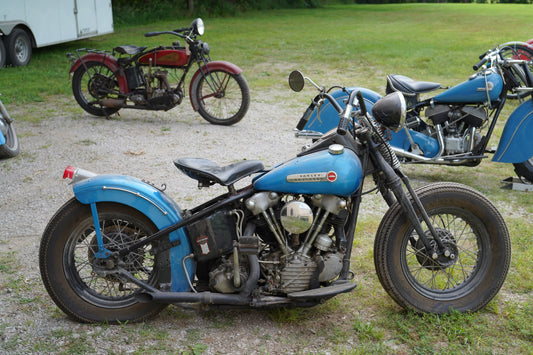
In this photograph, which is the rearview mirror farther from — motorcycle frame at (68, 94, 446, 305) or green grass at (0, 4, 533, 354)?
green grass at (0, 4, 533, 354)

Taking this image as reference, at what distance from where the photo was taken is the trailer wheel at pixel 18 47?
12.8m

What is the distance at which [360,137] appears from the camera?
3363mm

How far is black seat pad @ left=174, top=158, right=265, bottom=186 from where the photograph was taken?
131 inches

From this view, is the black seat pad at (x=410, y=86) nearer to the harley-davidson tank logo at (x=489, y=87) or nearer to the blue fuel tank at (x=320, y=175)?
the harley-davidson tank logo at (x=489, y=87)

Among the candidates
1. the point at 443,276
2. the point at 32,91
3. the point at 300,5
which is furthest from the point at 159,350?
the point at 300,5

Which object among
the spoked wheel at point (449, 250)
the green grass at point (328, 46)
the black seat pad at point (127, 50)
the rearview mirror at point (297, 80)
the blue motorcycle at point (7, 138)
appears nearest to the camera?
the spoked wheel at point (449, 250)

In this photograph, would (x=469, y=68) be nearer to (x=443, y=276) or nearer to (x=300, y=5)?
(x=443, y=276)

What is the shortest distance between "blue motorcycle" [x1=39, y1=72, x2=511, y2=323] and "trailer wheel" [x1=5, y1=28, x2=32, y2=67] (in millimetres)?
10632

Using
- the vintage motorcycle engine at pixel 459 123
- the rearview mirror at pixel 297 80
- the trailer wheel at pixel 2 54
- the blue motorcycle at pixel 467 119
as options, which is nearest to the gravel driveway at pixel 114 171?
the rearview mirror at pixel 297 80

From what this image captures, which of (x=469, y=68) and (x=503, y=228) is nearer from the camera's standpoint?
(x=503, y=228)

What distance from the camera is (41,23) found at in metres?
13.6

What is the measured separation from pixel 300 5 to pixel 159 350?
97.9 ft

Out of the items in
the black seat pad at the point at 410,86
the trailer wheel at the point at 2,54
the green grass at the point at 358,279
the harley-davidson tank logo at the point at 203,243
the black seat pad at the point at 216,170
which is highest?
the black seat pad at the point at 410,86

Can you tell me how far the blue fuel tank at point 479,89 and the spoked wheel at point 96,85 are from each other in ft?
15.8
